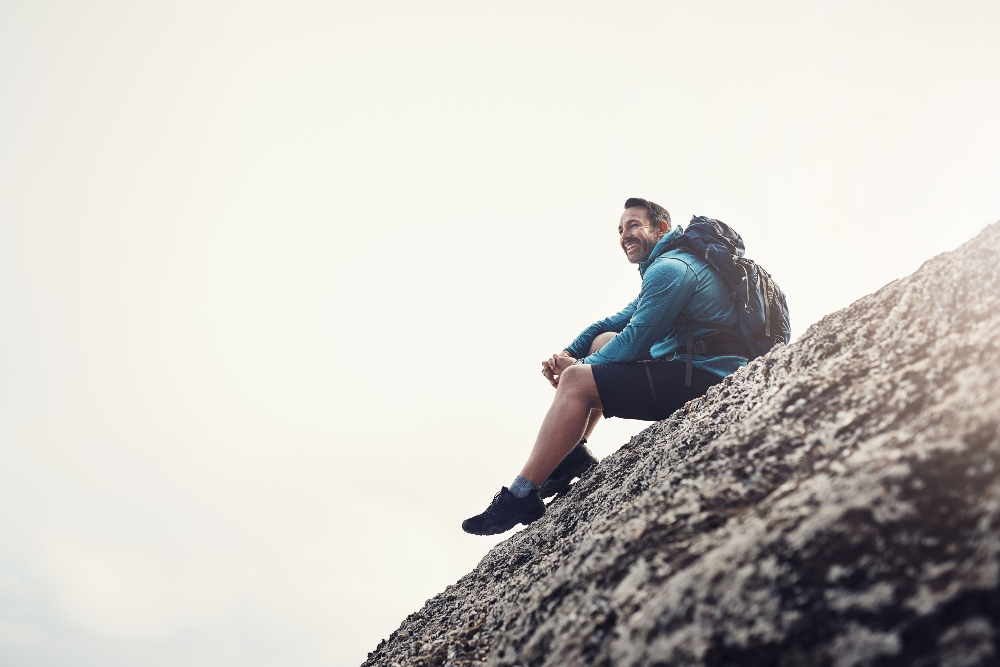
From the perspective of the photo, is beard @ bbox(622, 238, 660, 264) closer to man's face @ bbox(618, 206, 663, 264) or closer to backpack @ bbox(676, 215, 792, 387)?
man's face @ bbox(618, 206, 663, 264)

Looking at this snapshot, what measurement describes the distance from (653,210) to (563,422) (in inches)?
132

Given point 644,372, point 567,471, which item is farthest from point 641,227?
point 567,471

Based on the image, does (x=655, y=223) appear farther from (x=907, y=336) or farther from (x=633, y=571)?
(x=633, y=571)

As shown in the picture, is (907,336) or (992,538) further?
(907,336)

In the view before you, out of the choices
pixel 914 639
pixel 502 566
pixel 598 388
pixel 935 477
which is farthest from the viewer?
pixel 598 388

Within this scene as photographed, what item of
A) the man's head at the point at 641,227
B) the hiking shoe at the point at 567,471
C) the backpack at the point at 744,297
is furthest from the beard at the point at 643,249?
the hiking shoe at the point at 567,471

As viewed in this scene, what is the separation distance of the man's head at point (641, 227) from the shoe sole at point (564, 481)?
271 centimetres

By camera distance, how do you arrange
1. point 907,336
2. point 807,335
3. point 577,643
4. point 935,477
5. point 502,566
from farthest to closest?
1. point 502,566
2. point 807,335
3. point 907,336
4. point 577,643
5. point 935,477

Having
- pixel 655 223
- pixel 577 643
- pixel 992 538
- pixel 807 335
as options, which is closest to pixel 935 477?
pixel 992 538

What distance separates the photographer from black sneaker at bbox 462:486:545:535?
5.26 m

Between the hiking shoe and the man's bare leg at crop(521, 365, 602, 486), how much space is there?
2.01 ft

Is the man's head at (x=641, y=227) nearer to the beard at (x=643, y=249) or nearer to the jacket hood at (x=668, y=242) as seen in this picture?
the beard at (x=643, y=249)

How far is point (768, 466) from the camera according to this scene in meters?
2.75

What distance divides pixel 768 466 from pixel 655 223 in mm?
4888
